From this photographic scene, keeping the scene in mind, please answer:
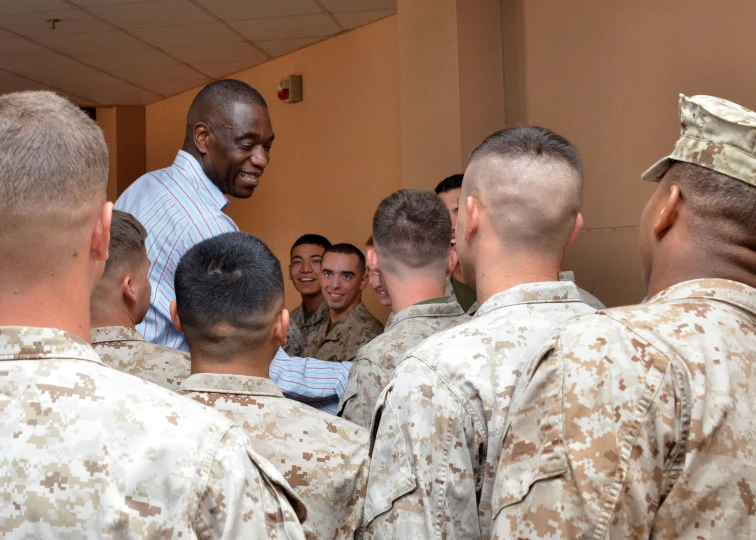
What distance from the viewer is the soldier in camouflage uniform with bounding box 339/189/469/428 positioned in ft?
7.55

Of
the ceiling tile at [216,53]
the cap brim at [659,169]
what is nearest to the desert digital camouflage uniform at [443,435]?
the cap brim at [659,169]

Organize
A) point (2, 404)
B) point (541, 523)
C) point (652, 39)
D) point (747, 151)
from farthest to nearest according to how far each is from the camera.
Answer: point (652, 39)
point (747, 151)
point (541, 523)
point (2, 404)

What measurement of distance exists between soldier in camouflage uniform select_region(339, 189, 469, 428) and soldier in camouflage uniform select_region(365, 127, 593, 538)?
0.61 meters

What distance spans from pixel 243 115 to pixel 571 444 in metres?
1.75

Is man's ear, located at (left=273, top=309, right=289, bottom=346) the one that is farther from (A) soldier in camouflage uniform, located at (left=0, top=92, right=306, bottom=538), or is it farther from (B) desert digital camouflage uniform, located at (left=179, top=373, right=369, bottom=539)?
(A) soldier in camouflage uniform, located at (left=0, top=92, right=306, bottom=538)

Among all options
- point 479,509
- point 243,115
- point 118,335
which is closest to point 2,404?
point 479,509

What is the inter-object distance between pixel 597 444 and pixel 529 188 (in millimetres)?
725

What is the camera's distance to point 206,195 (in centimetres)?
252

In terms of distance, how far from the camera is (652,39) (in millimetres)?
3500

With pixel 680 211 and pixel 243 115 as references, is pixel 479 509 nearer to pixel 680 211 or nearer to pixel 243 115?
pixel 680 211

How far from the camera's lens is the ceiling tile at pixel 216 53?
19.7 feet

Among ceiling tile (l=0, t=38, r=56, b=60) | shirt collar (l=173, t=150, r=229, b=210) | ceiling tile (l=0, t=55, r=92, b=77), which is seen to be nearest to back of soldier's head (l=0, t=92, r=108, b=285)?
shirt collar (l=173, t=150, r=229, b=210)

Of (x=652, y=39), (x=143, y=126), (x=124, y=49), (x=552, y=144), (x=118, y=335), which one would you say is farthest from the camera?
(x=143, y=126)

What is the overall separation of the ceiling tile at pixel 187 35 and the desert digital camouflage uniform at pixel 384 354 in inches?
146
